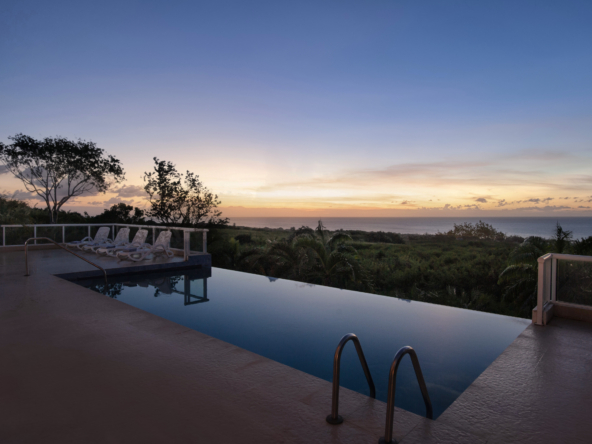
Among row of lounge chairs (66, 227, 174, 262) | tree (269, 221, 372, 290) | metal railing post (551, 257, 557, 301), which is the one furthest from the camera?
tree (269, 221, 372, 290)

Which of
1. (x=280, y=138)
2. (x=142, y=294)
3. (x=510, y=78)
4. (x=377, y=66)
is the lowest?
(x=142, y=294)

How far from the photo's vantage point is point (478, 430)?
2562 millimetres

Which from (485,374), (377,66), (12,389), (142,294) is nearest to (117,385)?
(12,389)

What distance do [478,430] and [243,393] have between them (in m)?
1.82

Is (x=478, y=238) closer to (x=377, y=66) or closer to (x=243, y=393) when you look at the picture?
(x=377, y=66)

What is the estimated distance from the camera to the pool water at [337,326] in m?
4.72

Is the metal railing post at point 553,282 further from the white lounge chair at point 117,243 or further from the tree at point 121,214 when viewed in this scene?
the tree at point 121,214

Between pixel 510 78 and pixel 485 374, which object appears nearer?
pixel 485 374

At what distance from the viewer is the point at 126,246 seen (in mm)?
11844

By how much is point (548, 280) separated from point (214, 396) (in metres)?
5.47

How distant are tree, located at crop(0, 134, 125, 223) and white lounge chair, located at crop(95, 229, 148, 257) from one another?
1092cm

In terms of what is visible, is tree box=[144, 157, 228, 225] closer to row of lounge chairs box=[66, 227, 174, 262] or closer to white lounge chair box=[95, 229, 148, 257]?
row of lounge chairs box=[66, 227, 174, 262]

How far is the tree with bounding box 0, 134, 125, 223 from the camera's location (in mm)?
19359

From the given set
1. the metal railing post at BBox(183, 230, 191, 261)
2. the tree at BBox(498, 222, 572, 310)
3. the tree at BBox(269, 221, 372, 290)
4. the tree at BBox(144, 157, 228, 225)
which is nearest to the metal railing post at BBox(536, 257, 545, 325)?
the tree at BBox(498, 222, 572, 310)
